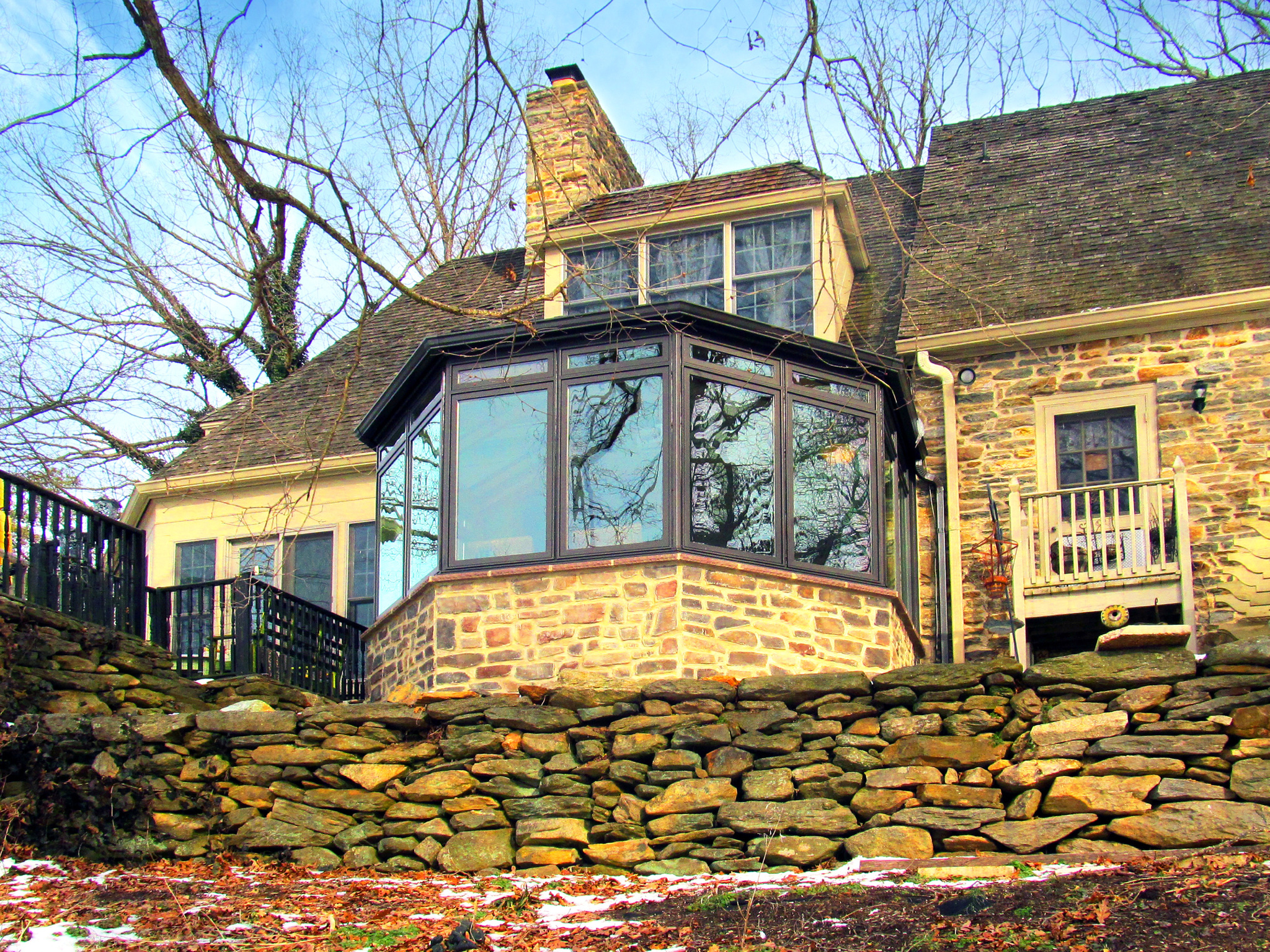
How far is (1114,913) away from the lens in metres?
6.58

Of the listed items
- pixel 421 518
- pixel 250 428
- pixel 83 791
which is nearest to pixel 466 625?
pixel 421 518

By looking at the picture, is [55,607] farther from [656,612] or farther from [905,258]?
[905,258]

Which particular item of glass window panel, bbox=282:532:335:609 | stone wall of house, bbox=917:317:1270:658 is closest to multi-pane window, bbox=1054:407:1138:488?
stone wall of house, bbox=917:317:1270:658

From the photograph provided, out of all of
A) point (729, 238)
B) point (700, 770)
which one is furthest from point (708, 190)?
point (700, 770)

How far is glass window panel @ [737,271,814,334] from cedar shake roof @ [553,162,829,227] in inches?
34.1

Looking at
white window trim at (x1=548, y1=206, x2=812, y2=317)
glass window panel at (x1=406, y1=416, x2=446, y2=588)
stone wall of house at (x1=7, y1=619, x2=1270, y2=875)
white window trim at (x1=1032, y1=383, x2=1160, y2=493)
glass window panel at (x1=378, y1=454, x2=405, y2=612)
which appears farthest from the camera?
white window trim at (x1=548, y1=206, x2=812, y2=317)

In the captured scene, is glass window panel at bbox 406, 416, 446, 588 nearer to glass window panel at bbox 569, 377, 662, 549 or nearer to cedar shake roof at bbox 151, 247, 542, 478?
glass window panel at bbox 569, 377, 662, 549

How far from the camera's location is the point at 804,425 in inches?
426

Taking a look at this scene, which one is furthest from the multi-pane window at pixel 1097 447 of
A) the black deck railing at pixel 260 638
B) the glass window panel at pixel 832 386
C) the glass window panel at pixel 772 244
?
the black deck railing at pixel 260 638

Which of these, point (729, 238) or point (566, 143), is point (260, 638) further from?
point (566, 143)

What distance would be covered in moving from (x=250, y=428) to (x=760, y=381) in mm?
7022

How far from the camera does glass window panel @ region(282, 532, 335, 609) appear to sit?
14.5 metres

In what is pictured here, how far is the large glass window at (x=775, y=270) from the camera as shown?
13.3 m

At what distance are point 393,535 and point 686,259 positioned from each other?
413 centimetres
